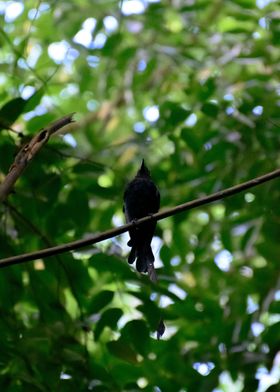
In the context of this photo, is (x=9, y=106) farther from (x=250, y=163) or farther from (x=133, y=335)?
(x=250, y=163)

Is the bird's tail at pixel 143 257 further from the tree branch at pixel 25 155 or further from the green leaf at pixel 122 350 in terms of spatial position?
the tree branch at pixel 25 155

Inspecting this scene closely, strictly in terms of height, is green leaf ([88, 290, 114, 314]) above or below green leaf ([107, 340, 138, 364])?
above

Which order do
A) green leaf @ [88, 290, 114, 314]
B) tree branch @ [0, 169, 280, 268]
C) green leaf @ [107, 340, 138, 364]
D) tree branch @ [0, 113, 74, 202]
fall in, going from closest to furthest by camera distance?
tree branch @ [0, 169, 280, 268], tree branch @ [0, 113, 74, 202], green leaf @ [107, 340, 138, 364], green leaf @ [88, 290, 114, 314]

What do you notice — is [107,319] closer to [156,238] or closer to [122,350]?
[122,350]

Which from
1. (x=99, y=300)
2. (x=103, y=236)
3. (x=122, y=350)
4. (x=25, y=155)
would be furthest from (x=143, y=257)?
(x=103, y=236)

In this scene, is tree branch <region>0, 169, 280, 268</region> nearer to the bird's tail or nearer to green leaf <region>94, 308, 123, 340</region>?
the bird's tail

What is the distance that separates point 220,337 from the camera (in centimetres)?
466

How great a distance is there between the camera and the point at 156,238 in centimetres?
488

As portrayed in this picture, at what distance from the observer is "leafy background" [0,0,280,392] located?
408cm

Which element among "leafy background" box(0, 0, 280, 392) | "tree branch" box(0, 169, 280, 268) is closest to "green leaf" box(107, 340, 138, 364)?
"leafy background" box(0, 0, 280, 392)

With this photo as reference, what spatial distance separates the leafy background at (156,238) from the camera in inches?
161

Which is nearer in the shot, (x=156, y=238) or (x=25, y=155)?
(x=25, y=155)

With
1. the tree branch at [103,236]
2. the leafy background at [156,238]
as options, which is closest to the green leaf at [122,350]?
the leafy background at [156,238]

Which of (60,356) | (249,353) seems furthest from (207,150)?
(60,356)
